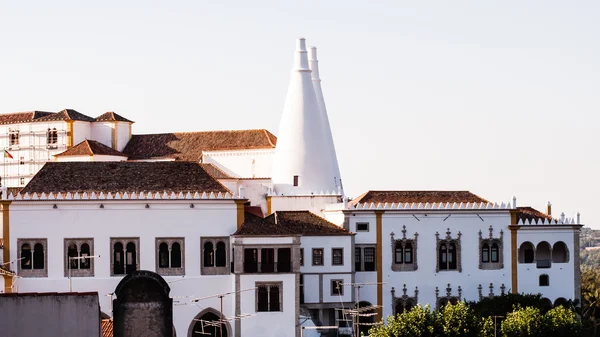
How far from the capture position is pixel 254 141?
88.5 m

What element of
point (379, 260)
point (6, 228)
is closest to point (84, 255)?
point (6, 228)

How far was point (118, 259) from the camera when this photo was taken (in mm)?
67125

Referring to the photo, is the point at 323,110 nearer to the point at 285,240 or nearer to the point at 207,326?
the point at 285,240

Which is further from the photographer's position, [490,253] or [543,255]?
[543,255]

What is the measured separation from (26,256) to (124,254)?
14.1ft

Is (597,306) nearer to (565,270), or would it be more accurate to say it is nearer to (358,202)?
(565,270)

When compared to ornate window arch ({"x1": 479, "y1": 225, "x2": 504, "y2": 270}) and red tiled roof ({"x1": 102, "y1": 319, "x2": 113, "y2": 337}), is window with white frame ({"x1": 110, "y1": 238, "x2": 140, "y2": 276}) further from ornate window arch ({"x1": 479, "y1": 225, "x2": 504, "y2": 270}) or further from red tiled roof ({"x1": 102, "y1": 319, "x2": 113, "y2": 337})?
ornate window arch ({"x1": 479, "y1": 225, "x2": 504, "y2": 270})

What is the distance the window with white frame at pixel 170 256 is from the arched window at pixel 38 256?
499 centimetres

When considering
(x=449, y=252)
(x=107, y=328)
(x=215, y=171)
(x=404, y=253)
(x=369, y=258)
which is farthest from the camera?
(x=215, y=171)

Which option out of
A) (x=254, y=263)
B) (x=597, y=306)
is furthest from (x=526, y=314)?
(x=597, y=306)

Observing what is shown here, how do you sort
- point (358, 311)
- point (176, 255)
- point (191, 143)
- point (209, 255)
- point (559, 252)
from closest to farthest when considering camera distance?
point (358, 311)
point (176, 255)
point (209, 255)
point (559, 252)
point (191, 143)

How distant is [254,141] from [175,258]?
21.9 m

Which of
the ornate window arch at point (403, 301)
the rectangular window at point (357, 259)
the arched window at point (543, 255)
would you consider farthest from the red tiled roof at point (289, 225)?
the arched window at point (543, 255)

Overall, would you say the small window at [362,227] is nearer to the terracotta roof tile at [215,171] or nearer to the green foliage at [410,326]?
the green foliage at [410,326]
